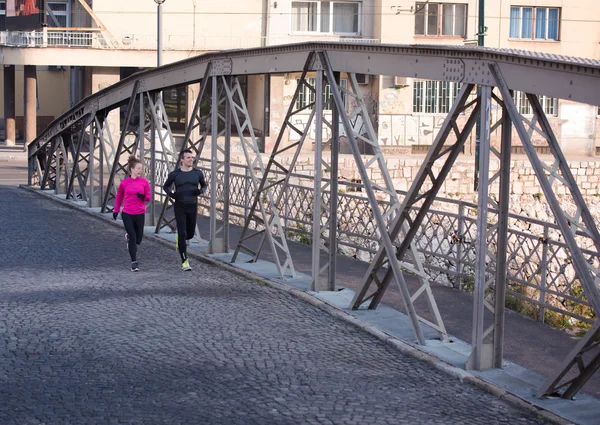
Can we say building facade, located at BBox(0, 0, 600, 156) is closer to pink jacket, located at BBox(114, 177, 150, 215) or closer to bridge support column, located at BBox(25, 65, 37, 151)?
bridge support column, located at BBox(25, 65, 37, 151)

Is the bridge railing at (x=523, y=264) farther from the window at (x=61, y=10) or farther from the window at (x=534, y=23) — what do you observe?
the window at (x=61, y=10)

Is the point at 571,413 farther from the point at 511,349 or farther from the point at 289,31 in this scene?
the point at 289,31

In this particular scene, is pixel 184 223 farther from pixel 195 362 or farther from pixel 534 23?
pixel 534 23

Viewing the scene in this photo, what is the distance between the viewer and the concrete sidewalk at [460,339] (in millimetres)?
8273

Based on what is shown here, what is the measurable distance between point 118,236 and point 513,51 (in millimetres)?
11497

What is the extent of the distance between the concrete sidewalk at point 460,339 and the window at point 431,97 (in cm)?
3128

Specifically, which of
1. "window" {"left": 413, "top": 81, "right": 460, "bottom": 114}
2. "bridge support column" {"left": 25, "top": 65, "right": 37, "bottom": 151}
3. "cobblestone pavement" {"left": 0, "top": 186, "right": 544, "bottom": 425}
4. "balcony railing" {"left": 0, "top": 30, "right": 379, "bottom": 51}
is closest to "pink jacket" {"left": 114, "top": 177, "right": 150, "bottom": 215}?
"cobblestone pavement" {"left": 0, "top": 186, "right": 544, "bottom": 425}

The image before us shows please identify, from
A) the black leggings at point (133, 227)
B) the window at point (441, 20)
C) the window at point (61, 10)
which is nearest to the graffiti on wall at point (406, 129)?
the window at point (441, 20)

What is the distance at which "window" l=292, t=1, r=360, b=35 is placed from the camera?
47.4 metres

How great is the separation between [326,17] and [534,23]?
9.55 m

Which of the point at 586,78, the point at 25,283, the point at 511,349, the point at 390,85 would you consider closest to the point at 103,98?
the point at 25,283

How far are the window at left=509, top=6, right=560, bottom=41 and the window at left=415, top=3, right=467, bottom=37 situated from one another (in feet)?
7.44

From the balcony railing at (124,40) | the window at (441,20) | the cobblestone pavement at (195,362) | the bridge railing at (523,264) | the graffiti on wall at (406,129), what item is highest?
the window at (441,20)

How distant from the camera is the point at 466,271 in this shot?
1441cm
